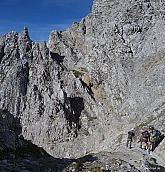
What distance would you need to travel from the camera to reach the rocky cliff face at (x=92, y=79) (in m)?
62.1

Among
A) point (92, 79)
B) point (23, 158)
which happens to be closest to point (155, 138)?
point (23, 158)

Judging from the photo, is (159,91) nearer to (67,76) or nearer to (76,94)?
(76,94)

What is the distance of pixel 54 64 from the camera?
85.3 m

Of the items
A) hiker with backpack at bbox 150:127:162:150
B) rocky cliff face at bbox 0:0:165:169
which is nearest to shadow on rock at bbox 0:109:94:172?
hiker with backpack at bbox 150:127:162:150

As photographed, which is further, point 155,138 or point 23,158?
point 155,138

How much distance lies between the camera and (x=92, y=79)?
259 feet

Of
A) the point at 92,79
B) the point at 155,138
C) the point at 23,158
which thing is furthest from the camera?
the point at 92,79

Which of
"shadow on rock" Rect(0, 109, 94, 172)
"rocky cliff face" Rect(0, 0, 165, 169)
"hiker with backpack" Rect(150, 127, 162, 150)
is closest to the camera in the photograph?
"shadow on rock" Rect(0, 109, 94, 172)

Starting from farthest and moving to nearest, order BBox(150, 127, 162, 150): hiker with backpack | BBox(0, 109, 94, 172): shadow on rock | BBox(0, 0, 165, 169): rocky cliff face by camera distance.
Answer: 1. BBox(0, 0, 165, 169): rocky cliff face
2. BBox(150, 127, 162, 150): hiker with backpack
3. BBox(0, 109, 94, 172): shadow on rock

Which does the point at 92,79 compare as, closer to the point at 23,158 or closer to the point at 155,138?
the point at 155,138

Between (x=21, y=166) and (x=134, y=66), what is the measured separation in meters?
53.1

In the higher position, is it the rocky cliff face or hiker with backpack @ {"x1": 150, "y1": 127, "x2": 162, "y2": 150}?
the rocky cliff face

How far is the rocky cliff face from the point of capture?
62062 millimetres

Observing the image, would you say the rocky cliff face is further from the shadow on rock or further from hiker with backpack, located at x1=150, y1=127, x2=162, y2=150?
the shadow on rock
